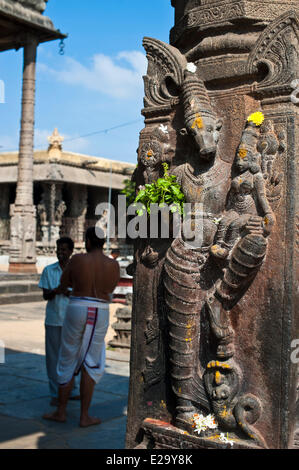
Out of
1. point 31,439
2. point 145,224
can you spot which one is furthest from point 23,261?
point 145,224

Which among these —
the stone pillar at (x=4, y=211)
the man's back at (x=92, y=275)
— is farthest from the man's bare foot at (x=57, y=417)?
the stone pillar at (x=4, y=211)

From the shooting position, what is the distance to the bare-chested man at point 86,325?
5.00 metres

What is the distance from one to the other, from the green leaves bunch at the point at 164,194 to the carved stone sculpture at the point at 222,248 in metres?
0.05

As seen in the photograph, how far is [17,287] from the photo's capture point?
50.2 ft

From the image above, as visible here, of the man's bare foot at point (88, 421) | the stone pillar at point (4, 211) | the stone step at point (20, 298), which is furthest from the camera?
the stone pillar at point (4, 211)

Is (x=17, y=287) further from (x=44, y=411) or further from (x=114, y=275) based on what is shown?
(x=114, y=275)

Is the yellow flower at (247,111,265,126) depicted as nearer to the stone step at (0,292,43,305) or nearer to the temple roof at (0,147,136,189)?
the stone step at (0,292,43,305)

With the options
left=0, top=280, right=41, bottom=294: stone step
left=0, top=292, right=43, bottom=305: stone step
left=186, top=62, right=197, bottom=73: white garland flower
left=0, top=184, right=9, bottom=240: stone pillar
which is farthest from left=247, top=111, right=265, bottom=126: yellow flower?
left=0, top=184, right=9, bottom=240: stone pillar

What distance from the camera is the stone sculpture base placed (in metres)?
3.01

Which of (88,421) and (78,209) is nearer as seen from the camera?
(88,421)

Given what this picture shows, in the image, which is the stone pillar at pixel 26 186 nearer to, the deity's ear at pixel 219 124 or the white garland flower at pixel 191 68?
the white garland flower at pixel 191 68

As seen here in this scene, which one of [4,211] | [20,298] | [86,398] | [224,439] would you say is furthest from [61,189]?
[224,439]

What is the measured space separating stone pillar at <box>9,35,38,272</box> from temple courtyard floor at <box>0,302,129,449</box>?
9.06 metres

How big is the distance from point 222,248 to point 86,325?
2.24 m
